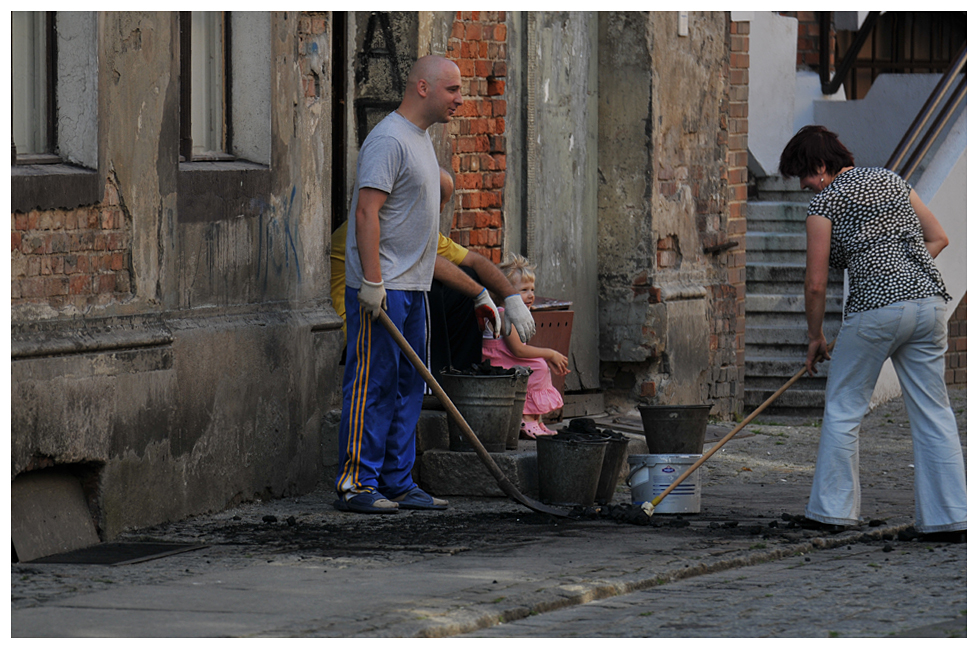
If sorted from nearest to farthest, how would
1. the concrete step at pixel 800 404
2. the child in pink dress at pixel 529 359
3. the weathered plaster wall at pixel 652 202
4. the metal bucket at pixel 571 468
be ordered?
the metal bucket at pixel 571 468
the child in pink dress at pixel 529 359
the weathered plaster wall at pixel 652 202
the concrete step at pixel 800 404

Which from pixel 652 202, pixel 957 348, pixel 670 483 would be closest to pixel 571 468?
pixel 670 483

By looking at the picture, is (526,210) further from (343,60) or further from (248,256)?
(248,256)

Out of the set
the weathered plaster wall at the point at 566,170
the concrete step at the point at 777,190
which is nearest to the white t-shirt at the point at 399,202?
the weathered plaster wall at the point at 566,170

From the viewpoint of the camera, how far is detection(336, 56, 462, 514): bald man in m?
7.32

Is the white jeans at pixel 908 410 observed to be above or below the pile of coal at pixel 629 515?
above

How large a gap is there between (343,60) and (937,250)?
331 cm

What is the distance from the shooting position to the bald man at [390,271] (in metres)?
7.32

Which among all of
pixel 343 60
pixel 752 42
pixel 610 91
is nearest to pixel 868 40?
pixel 752 42

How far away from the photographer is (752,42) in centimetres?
1570

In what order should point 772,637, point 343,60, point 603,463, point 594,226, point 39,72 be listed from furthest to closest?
point 594,226 → point 343,60 → point 603,463 → point 39,72 → point 772,637

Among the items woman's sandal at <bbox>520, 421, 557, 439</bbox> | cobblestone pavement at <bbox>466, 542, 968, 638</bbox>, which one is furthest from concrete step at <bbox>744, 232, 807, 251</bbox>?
cobblestone pavement at <bbox>466, 542, 968, 638</bbox>

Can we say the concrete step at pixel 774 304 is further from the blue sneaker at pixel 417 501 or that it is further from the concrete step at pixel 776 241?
the blue sneaker at pixel 417 501

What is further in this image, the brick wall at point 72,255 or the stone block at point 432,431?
the stone block at point 432,431

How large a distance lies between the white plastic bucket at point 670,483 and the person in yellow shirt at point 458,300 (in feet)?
2.80
